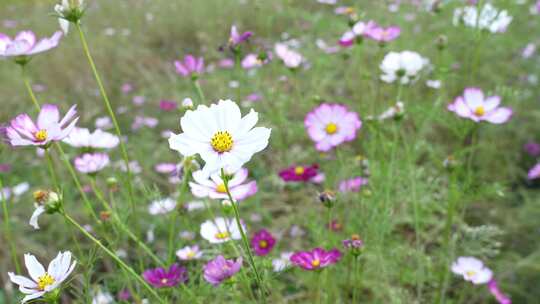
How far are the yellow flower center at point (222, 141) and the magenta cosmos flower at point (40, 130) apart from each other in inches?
8.2

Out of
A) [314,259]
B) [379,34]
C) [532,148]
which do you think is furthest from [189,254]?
[532,148]

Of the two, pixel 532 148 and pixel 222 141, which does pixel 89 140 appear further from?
pixel 532 148

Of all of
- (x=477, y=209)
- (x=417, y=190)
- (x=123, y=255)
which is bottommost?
(x=123, y=255)

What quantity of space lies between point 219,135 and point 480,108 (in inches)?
33.3

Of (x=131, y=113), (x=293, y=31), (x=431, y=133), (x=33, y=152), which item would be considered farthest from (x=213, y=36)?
(x=431, y=133)

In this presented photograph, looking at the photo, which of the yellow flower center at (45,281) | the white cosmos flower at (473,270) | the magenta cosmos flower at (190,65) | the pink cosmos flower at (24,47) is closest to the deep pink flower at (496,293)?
the white cosmos flower at (473,270)

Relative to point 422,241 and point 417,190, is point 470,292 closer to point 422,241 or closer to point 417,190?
point 422,241

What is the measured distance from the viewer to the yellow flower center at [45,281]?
27.8 inches

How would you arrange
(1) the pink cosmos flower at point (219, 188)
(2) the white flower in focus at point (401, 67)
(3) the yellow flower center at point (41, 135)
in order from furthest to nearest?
(2) the white flower in focus at point (401, 67) < (1) the pink cosmos flower at point (219, 188) < (3) the yellow flower center at point (41, 135)

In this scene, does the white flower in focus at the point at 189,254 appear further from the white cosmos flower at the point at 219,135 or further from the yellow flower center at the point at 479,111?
the yellow flower center at the point at 479,111

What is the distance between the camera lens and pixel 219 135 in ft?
2.21

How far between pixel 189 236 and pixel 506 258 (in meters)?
1.07

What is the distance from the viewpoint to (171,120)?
2.52m

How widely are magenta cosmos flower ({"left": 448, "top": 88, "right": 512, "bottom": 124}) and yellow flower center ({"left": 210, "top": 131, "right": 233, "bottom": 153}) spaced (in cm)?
67
